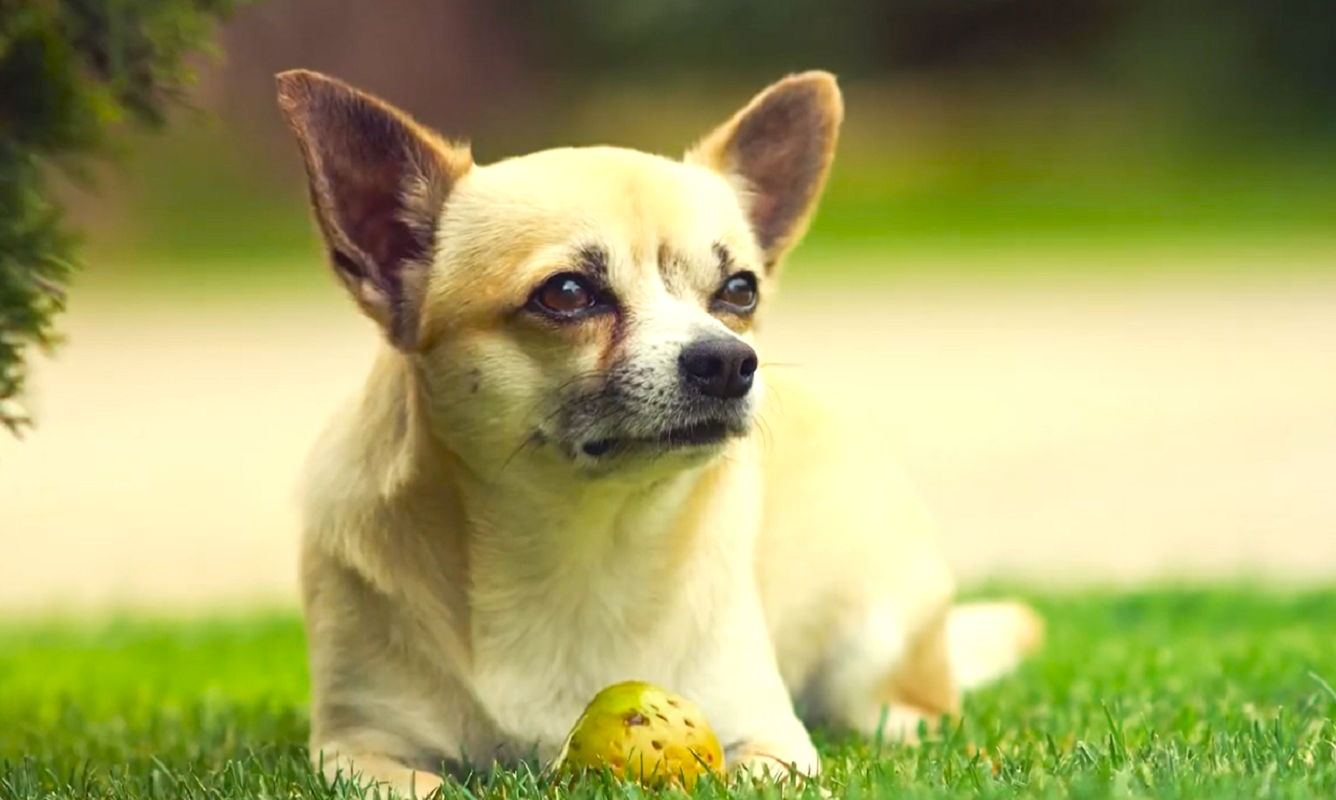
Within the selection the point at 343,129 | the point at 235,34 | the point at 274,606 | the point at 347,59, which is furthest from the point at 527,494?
the point at 347,59

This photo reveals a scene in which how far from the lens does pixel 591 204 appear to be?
3865mm

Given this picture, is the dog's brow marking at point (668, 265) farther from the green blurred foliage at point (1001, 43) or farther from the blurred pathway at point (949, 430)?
the green blurred foliage at point (1001, 43)

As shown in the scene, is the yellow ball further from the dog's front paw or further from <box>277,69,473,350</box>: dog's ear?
<box>277,69,473,350</box>: dog's ear

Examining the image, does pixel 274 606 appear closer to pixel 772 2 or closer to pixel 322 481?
pixel 322 481

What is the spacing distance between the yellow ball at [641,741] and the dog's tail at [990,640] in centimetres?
185

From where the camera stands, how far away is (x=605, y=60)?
953 inches

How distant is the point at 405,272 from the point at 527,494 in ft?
1.68

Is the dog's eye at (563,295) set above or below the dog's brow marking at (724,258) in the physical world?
below

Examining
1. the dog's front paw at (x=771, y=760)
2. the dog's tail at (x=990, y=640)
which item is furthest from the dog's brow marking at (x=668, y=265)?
the dog's tail at (x=990, y=640)

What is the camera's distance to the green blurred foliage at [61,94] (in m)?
4.09

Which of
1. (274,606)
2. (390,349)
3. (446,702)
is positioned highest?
(390,349)

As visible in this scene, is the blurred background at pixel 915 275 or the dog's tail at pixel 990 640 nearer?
the dog's tail at pixel 990 640

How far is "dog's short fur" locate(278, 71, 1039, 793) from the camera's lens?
3775 mm

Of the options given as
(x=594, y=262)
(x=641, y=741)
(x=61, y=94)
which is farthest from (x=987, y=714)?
(x=61, y=94)
